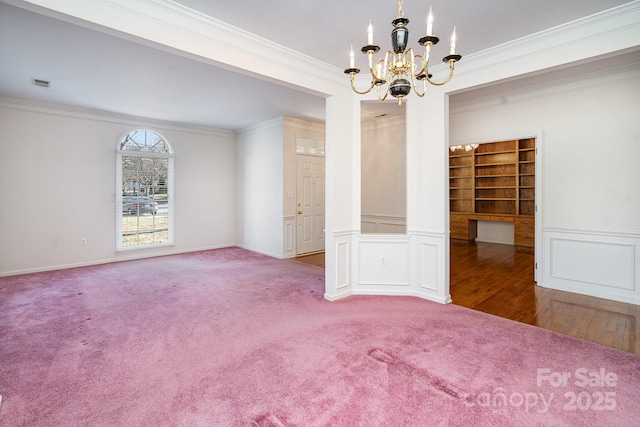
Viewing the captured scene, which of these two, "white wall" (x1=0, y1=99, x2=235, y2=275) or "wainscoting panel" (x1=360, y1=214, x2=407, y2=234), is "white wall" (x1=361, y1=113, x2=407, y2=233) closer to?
"wainscoting panel" (x1=360, y1=214, x2=407, y2=234)

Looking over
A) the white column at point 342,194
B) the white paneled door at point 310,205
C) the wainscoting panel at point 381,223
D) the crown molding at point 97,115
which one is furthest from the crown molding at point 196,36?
the crown molding at point 97,115

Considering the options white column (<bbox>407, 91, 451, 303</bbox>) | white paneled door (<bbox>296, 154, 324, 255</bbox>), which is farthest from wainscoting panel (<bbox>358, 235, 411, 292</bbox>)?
white paneled door (<bbox>296, 154, 324, 255</bbox>)

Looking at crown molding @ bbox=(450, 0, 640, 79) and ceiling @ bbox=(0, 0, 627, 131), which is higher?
ceiling @ bbox=(0, 0, 627, 131)

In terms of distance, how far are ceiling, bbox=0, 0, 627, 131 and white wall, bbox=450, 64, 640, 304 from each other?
1787mm

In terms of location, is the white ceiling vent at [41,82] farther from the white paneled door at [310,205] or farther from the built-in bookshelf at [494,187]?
the built-in bookshelf at [494,187]

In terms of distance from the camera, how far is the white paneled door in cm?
666

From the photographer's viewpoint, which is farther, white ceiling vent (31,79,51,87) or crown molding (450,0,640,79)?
white ceiling vent (31,79,51,87)

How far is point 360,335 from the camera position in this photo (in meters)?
2.88

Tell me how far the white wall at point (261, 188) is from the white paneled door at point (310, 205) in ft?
1.45

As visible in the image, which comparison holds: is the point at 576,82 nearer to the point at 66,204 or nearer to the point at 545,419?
the point at 545,419

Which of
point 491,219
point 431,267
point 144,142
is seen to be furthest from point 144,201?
point 491,219

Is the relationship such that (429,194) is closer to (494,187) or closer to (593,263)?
(593,263)

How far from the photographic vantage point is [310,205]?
6883 mm

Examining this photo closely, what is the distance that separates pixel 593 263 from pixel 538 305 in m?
1.04
